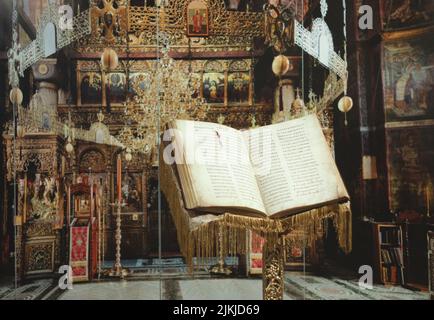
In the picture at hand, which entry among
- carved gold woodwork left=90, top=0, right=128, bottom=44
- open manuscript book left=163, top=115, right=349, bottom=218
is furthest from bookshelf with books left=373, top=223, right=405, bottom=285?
carved gold woodwork left=90, top=0, right=128, bottom=44

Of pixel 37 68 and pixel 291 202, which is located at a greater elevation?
pixel 37 68

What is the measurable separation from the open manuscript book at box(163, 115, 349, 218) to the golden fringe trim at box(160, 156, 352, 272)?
0.07 meters

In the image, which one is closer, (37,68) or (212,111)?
(37,68)

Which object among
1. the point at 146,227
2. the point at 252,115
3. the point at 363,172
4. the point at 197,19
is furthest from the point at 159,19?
the point at 363,172

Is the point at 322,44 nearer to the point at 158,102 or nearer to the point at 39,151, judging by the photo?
the point at 158,102

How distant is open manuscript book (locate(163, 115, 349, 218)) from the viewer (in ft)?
4.99

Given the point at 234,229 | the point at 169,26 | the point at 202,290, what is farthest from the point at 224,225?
the point at 169,26

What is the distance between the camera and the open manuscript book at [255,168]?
1.52 meters

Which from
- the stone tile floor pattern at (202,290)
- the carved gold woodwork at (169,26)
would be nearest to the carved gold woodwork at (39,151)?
the carved gold woodwork at (169,26)

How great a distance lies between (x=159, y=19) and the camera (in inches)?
204

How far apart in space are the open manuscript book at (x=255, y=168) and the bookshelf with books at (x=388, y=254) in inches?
146
